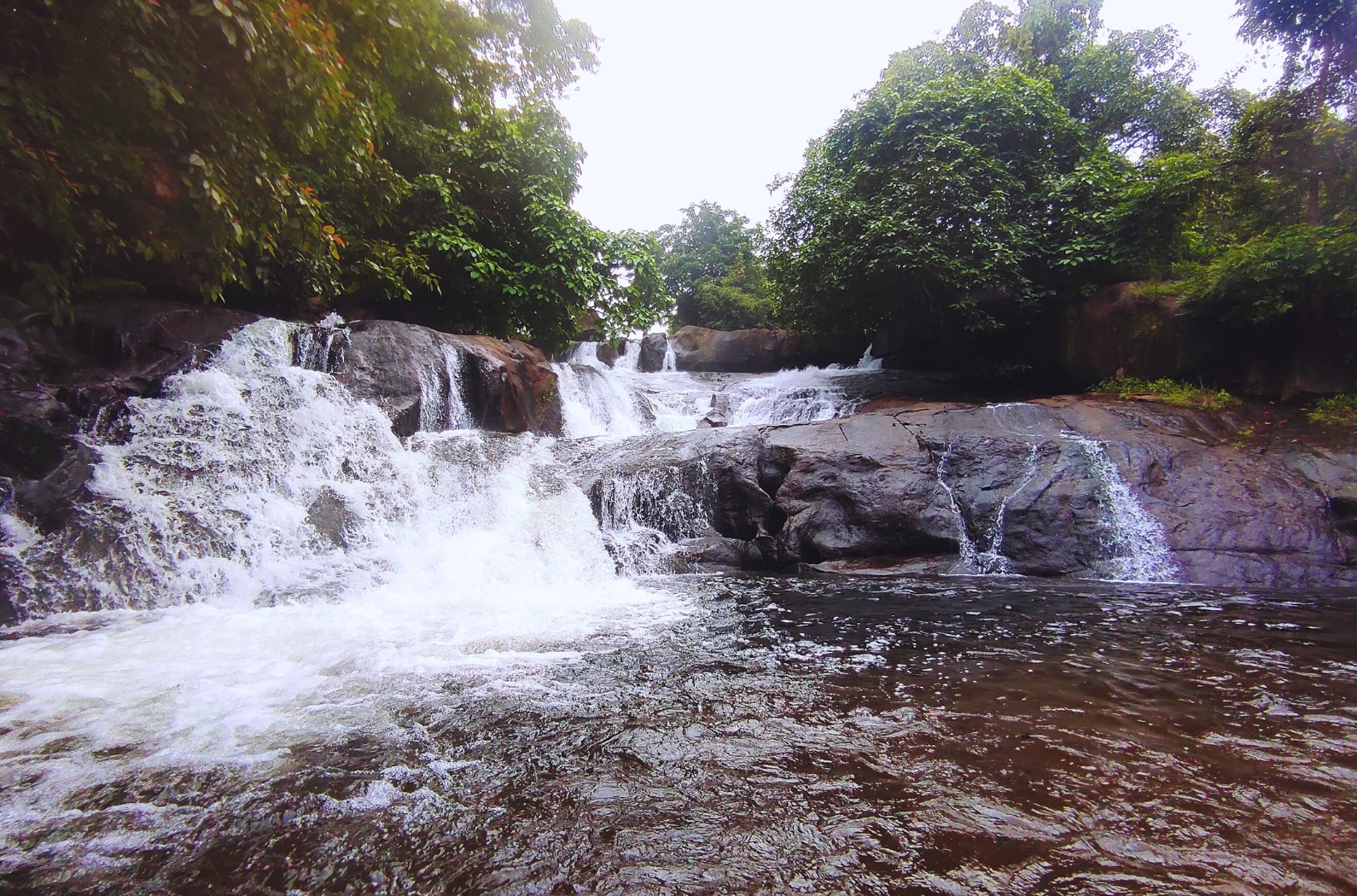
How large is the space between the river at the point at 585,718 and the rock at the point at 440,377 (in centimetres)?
185

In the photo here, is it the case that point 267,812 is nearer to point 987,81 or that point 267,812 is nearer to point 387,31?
point 387,31

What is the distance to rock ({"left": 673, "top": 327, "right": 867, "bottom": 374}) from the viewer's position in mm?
19953

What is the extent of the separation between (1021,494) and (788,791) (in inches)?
284

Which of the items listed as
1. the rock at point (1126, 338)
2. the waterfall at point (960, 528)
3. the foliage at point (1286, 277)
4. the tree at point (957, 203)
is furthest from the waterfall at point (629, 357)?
the foliage at point (1286, 277)

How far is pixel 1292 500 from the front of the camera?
7.53m

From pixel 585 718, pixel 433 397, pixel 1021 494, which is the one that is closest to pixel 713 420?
pixel 433 397

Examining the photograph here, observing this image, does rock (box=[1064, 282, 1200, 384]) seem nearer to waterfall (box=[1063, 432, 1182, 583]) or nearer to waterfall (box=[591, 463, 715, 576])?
waterfall (box=[1063, 432, 1182, 583])

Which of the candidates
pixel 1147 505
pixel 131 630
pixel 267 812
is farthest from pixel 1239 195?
pixel 131 630

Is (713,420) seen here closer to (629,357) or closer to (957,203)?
(957,203)

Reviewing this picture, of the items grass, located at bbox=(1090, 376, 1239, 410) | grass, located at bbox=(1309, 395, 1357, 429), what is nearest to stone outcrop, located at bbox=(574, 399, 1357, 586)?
grass, located at bbox=(1090, 376, 1239, 410)

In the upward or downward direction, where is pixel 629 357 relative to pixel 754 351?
upward

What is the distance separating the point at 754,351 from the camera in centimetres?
2136

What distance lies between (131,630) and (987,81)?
16857 mm

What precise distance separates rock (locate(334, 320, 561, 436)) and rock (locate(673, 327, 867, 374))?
11.2m
